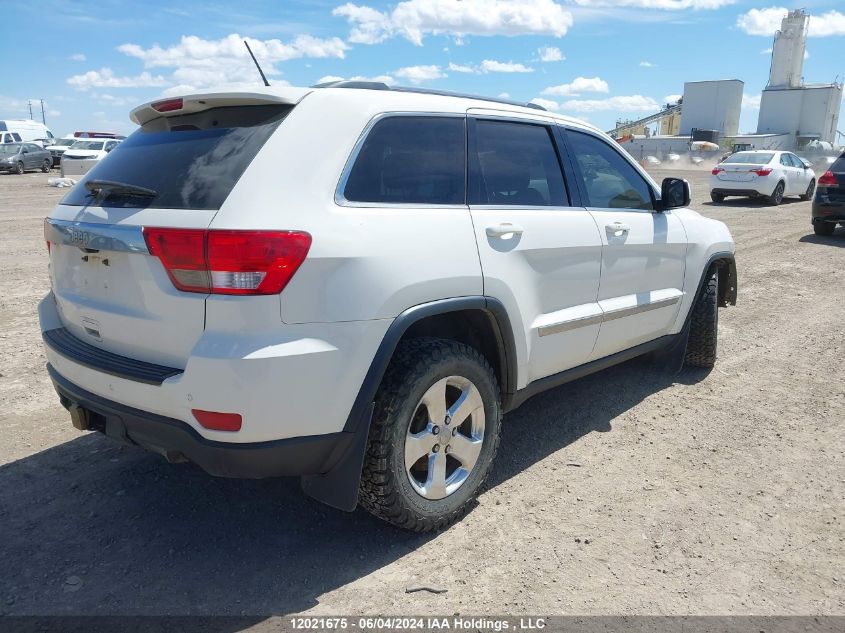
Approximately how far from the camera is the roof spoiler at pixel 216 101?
277cm

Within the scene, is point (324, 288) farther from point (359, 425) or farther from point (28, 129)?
point (28, 129)

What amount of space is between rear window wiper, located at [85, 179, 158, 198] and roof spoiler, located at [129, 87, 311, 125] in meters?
0.40

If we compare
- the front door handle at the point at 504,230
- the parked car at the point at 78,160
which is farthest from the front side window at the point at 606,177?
the parked car at the point at 78,160

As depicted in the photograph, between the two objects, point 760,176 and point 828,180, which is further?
point 760,176

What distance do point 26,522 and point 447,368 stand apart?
2091 millimetres

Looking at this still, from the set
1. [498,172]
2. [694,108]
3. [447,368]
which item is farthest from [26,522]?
[694,108]

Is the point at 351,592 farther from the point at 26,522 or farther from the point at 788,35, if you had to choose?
the point at 788,35

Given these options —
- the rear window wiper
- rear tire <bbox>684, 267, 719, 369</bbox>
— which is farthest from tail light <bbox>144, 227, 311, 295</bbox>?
rear tire <bbox>684, 267, 719, 369</bbox>

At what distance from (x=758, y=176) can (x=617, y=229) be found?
16.1 meters

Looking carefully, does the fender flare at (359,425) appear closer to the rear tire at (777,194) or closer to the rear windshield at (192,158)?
the rear windshield at (192,158)

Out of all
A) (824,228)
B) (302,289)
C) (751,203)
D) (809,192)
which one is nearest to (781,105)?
(809,192)

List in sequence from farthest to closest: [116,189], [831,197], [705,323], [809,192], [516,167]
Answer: [809,192] → [831,197] → [705,323] → [516,167] → [116,189]

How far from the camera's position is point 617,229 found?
4012 millimetres

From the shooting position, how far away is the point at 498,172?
344 cm
